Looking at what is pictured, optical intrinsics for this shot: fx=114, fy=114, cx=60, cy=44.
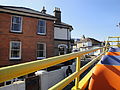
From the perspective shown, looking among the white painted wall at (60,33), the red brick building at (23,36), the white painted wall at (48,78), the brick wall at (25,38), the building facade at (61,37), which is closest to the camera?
the white painted wall at (48,78)

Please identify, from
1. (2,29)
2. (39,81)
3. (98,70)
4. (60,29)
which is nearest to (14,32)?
(2,29)

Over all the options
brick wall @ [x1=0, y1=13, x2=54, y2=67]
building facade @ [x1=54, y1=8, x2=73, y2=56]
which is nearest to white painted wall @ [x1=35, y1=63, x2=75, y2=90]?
brick wall @ [x1=0, y1=13, x2=54, y2=67]

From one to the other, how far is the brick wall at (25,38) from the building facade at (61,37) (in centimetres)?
258

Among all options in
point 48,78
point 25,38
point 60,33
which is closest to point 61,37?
point 60,33

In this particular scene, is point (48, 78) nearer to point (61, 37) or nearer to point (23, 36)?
point (23, 36)

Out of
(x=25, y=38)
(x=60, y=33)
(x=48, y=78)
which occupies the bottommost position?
(x=48, y=78)

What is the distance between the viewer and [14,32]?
530 inches

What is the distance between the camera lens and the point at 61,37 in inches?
793

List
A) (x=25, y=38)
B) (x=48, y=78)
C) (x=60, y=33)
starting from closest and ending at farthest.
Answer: (x=48, y=78) < (x=25, y=38) < (x=60, y=33)

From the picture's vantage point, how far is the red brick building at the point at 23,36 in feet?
42.1

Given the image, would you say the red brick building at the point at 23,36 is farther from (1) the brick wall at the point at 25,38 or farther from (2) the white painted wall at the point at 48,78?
(2) the white painted wall at the point at 48,78

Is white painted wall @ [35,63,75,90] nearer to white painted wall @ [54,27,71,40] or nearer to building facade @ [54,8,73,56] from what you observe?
building facade @ [54,8,73,56]

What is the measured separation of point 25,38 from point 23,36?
342 mm

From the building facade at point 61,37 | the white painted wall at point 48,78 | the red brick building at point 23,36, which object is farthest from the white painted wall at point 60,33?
the white painted wall at point 48,78
